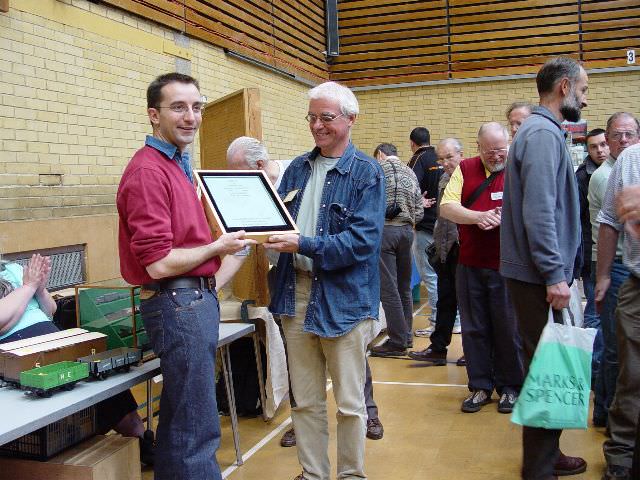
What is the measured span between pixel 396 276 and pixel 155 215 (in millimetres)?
3505

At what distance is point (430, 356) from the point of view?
525cm

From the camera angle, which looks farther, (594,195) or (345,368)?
(594,195)

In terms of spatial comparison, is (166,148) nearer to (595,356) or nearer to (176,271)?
(176,271)

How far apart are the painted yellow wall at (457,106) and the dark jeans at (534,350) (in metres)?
7.01

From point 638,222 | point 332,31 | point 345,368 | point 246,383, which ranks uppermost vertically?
point 332,31

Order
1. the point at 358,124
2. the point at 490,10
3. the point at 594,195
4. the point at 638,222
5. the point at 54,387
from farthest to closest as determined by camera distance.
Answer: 1. the point at 358,124
2. the point at 490,10
3. the point at 594,195
4. the point at 638,222
5. the point at 54,387

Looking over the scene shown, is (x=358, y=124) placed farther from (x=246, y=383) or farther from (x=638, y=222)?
(x=638, y=222)

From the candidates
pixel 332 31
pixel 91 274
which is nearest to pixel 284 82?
pixel 332 31

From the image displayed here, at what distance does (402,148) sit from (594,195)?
608 cm

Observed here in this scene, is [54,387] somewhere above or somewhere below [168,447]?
above

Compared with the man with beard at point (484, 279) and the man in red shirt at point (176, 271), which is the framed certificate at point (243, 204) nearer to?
the man in red shirt at point (176, 271)

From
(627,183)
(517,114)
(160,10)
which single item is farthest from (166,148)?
(160,10)

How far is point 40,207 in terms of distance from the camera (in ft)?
15.1

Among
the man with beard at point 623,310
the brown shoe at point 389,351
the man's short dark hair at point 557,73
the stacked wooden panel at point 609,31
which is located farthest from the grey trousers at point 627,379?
the stacked wooden panel at point 609,31
